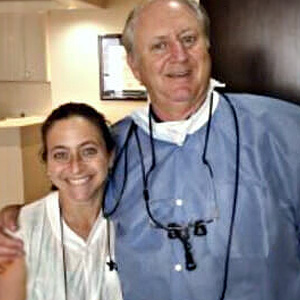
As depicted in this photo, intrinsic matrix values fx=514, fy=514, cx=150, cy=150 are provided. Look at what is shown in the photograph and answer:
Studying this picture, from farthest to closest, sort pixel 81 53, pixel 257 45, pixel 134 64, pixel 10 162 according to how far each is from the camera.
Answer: pixel 81 53
pixel 10 162
pixel 257 45
pixel 134 64

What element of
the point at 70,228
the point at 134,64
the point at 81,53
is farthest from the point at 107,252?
the point at 81,53

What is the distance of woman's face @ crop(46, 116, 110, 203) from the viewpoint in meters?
1.36

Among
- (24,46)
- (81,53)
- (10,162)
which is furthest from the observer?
(24,46)

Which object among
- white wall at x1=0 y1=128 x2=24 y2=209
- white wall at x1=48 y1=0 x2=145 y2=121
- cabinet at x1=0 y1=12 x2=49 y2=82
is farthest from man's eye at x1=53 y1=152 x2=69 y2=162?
cabinet at x1=0 y1=12 x2=49 y2=82

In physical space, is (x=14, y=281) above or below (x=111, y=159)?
below

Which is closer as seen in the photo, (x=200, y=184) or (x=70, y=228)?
(x=200, y=184)

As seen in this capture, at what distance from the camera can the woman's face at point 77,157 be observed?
1359mm

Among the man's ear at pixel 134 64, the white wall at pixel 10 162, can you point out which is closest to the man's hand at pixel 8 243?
the man's ear at pixel 134 64

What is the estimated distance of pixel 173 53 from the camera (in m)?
1.21

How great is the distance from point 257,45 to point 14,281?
39.8 inches

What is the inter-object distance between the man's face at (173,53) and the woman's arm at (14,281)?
562 mm

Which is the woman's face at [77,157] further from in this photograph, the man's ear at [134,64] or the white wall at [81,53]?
the white wall at [81,53]

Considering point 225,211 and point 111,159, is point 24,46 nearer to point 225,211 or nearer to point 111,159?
point 111,159

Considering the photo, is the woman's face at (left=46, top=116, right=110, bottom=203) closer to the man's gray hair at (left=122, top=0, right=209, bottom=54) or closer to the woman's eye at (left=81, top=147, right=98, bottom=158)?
the woman's eye at (left=81, top=147, right=98, bottom=158)
